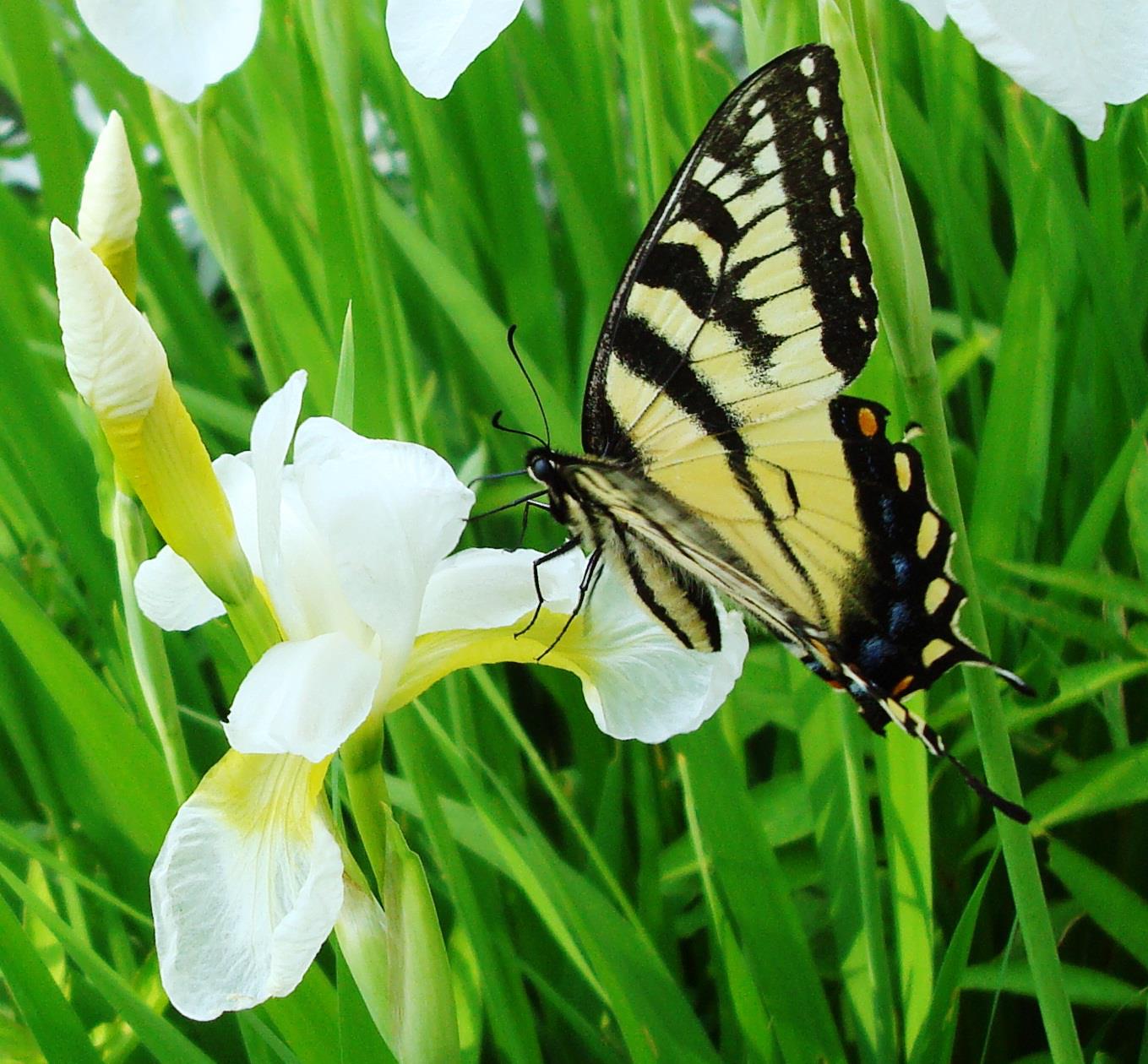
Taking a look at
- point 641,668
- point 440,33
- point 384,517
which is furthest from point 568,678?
point 440,33

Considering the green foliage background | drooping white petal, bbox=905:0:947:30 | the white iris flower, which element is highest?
the white iris flower

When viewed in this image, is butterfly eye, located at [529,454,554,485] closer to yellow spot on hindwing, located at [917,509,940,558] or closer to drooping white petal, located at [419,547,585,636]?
drooping white petal, located at [419,547,585,636]

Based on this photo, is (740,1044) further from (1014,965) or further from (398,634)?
(398,634)

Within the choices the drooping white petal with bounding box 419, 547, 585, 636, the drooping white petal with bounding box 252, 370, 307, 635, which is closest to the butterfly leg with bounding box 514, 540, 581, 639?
the drooping white petal with bounding box 419, 547, 585, 636

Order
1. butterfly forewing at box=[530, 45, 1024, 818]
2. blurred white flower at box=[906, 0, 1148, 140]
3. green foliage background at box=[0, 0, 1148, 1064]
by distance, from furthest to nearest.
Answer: green foliage background at box=[0, 0, 1148, 1064], butterfly forewing at box=[530, 45, 1024, 818], blurred white flower at box=[906, 0, 1148, 140]

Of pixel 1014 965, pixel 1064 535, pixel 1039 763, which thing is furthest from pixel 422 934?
pixel 1064 535

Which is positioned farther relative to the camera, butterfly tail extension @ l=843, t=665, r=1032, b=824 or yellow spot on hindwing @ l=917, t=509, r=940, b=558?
yellow spot on hindwing @ l=917, t=509, r=940, b=558

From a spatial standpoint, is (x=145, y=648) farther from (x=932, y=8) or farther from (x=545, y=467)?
(x=932, y=8)
